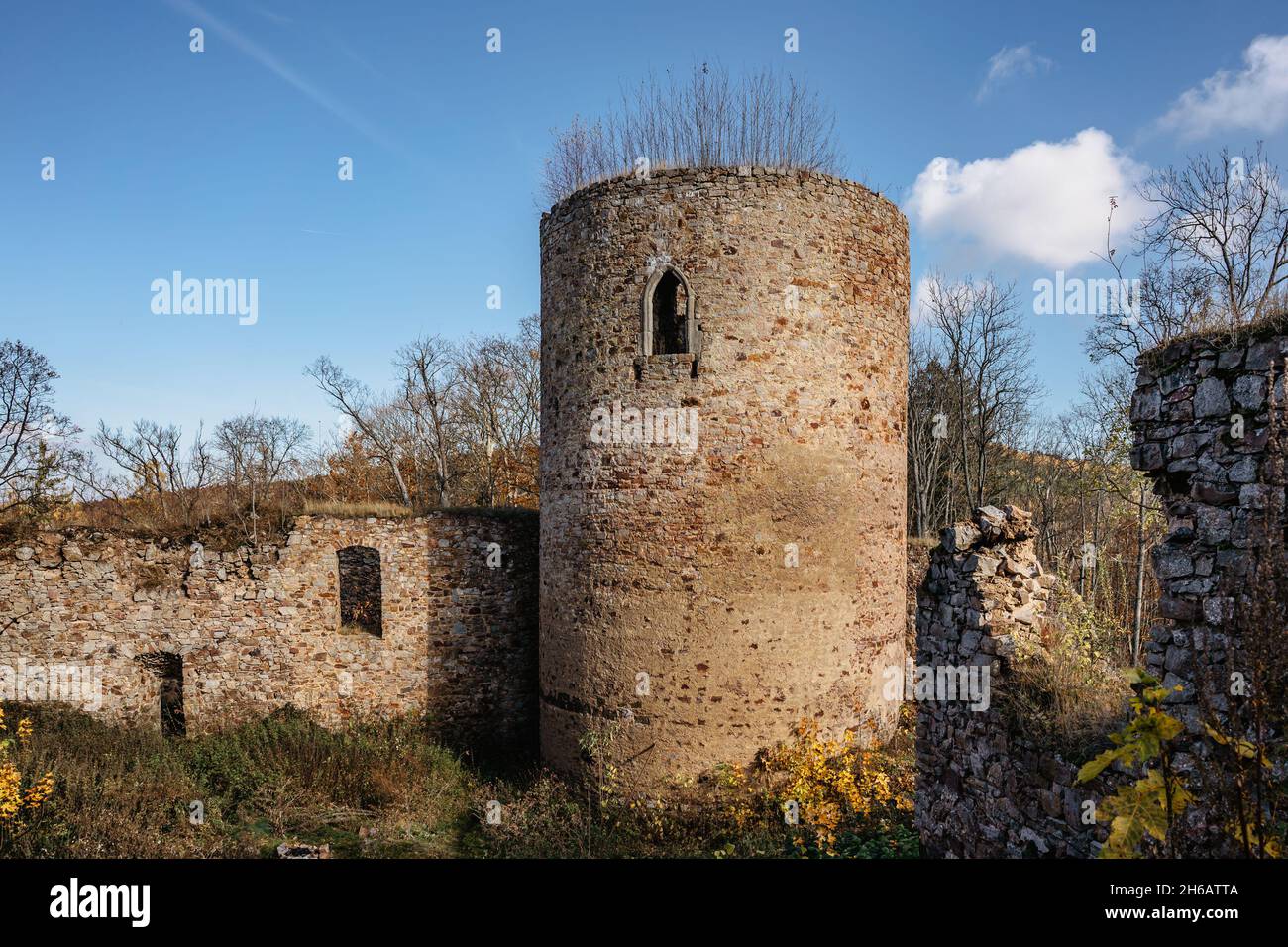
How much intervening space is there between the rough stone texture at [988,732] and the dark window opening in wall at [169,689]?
35.9 feet

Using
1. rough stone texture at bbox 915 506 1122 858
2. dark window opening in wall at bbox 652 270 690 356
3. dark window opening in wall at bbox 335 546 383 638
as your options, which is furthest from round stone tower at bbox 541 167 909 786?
dark window opening in wall at bbox 335 546 383 638

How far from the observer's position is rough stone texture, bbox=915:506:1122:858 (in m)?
4.93

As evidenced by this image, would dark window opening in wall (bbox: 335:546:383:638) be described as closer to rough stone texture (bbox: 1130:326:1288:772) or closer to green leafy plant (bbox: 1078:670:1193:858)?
rough stone texture (bbox: 1130:326:1288:772)

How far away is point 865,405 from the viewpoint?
9094mm

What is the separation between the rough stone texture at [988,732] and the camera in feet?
16.2

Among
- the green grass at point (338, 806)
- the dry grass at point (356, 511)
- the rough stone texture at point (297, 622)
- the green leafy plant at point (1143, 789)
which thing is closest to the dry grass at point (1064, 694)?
the green leafy plant at point (1143, 789)

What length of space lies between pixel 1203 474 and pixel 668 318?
5.99 m

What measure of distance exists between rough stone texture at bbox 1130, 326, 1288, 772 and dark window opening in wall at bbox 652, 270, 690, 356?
204 inches

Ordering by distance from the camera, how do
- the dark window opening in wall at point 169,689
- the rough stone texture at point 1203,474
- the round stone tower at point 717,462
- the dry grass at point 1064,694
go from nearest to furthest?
the rough stone texture at point 1203,474 < the dry grass at point 1064,694 < the round stone tower at point 717,462 < the dark window opening in wall at point 169,689

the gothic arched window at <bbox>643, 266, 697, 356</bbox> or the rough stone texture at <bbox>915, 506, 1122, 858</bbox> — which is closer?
the rough stone texture at <bbox>915, 506, 1122, 858</bbox>

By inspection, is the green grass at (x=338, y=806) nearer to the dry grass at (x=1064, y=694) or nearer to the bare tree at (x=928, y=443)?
the dry grass at (x=1064, y=694)

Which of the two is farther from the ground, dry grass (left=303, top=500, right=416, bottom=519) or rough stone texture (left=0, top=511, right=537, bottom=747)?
dry grass (left=303, top=500, right=416, bottom=519)
